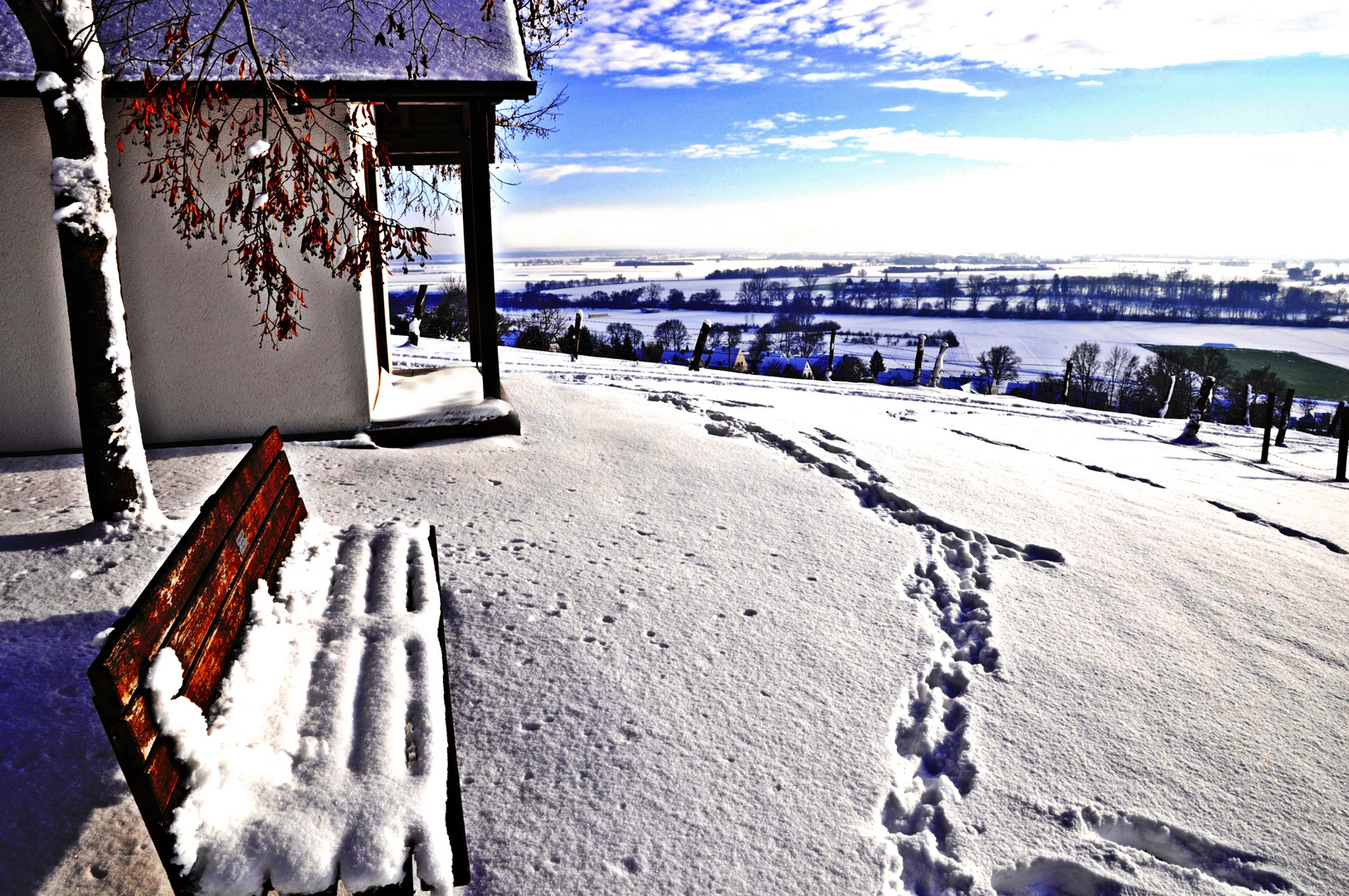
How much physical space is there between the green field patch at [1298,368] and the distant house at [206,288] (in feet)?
318

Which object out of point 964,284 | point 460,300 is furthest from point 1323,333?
point 460,300

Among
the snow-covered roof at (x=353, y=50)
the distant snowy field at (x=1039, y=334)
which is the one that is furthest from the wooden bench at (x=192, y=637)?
the distant snowy field at (x=1039, y=334)

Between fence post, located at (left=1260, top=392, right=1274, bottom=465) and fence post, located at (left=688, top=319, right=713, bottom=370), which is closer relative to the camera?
fence post, located at (left=1260, top=392, right=1274, bottom=465)

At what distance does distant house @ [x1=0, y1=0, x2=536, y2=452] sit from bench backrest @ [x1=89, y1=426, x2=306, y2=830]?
3300 millimetres

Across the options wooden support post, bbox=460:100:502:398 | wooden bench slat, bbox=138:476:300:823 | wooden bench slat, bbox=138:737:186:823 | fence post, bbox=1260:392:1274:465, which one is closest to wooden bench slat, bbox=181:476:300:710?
wooden bench slat, bbox=138:476:300:823

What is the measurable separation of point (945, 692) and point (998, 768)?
1.77ft

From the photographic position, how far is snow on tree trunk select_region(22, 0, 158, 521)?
3771 mm

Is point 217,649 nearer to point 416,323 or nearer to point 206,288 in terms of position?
point 206,288

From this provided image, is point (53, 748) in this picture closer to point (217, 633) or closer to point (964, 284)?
point (217, 633)

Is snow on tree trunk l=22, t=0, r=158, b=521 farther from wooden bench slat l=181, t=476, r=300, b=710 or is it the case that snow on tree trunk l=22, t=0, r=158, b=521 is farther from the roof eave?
the roof eave

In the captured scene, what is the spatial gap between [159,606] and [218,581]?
1.56 feet

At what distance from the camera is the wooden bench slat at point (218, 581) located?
2053mm

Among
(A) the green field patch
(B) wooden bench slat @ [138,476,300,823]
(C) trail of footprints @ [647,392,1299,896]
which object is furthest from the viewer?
(A) the green field patch

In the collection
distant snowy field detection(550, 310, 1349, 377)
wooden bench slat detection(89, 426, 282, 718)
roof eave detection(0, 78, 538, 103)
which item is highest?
roof eave detection(0, 78, 538, 103)
